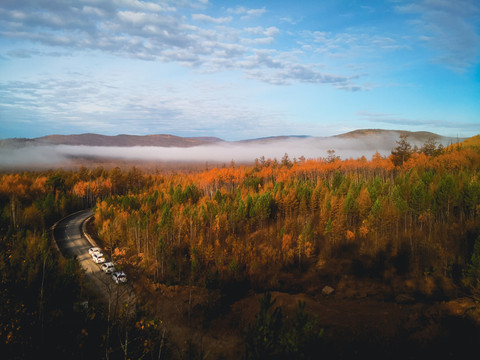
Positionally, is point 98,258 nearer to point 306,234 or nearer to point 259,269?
point 259,269

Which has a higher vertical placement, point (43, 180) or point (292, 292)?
point (43, 180)

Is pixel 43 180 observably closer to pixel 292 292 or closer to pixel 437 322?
pixel 292 292

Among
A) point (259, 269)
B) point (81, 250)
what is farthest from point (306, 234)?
point (81, 250)

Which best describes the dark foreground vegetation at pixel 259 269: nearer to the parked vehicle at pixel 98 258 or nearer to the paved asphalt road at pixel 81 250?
the paved asphalt road at pixel 81 250

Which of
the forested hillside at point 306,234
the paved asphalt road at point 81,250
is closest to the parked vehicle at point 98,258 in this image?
the paved asphalt road at point 81,250

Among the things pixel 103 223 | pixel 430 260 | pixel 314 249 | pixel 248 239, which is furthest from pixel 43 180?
pixel 430 260
